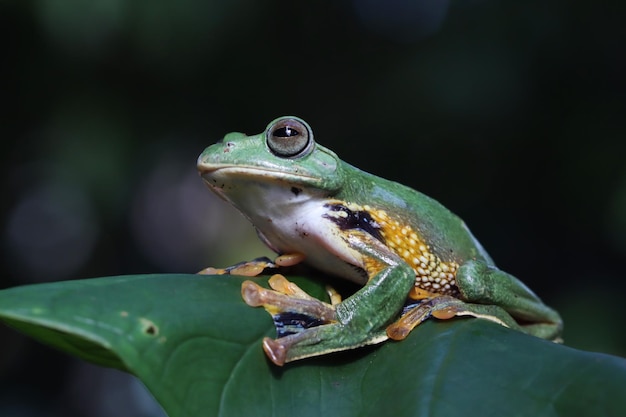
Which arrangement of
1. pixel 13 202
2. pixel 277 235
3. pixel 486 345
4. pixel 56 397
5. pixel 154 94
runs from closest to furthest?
pixel 486 345 < pixel 277 235 < pixel 56 397 < pixel 154 94 < pixel 13 202

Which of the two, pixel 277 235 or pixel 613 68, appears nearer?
pixel 277 235

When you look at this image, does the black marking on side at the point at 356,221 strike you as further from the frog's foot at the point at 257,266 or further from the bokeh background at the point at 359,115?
the bokeh background at the point at 359,115

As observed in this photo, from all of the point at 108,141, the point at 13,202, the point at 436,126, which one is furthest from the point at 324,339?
the point at 13,202

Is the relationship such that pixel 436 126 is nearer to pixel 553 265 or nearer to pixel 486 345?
pixel 553 265

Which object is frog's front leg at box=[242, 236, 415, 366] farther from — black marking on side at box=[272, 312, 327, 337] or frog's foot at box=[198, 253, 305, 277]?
frog's foot at box=[198, 253, 305, 277]

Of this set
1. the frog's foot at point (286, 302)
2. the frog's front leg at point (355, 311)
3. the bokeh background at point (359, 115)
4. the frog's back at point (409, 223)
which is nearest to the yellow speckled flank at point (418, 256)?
the frog's back at point (409, 223)

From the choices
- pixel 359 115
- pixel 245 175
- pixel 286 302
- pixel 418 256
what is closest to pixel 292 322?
pixel 286 302
